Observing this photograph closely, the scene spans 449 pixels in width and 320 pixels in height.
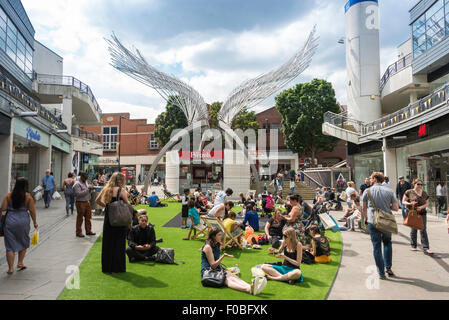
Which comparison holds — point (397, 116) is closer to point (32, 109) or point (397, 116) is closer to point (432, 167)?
point (432, 167)

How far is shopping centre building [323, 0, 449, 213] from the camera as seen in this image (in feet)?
46.0

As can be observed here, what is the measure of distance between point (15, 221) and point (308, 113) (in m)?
33.0

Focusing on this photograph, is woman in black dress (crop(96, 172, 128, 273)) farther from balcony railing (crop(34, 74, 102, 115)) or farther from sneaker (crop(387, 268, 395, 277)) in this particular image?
balcony railing (crop(34, 74, 102, 115))

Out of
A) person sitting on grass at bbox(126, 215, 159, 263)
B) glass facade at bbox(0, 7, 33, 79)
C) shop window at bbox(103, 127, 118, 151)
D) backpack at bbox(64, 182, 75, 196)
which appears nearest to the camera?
person sitting on grass at bbox(126, 215, 159, 263)

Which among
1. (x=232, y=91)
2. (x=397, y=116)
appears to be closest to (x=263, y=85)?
(x=232, y=91)

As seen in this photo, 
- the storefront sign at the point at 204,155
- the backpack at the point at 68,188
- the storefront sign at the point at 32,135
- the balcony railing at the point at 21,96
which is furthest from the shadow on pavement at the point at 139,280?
the storefront sign at the point at 204,155

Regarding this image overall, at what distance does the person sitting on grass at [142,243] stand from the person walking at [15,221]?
180 cm

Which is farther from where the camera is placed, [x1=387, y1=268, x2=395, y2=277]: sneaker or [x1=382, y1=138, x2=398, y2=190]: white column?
[x1=382, y1=138, x2=398, y2=190]: white column

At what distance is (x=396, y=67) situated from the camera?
76.0ft

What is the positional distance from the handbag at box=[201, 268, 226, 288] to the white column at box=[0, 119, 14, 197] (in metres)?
13.2

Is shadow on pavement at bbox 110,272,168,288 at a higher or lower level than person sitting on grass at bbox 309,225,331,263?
lower

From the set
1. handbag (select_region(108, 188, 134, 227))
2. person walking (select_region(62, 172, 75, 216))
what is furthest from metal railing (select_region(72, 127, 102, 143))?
handbag (select_region(108, 188, 134, 227))

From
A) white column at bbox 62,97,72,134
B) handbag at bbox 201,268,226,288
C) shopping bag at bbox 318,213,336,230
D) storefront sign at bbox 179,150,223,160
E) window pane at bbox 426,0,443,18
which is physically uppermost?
window pane at bbox 426,0,443,18

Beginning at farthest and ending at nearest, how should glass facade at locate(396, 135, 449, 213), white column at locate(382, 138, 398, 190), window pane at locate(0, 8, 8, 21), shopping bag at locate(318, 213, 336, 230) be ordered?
white column at locate(382, 138, 398, 190), window pane at locate(0, 8, 8, 21), glass facade at locate(396, 135, 449, 213), shopping bag at locate(318, 213, 336, 230)
